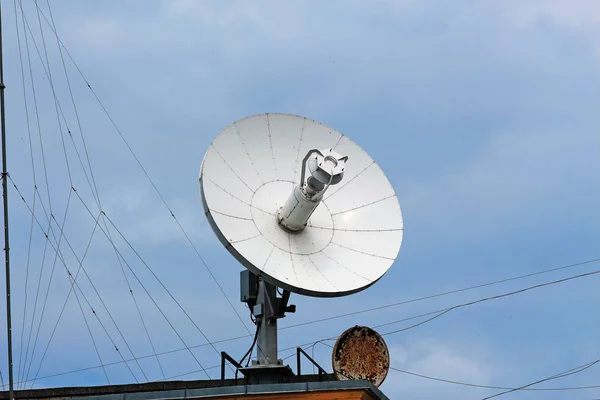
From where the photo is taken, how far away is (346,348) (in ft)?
91.5

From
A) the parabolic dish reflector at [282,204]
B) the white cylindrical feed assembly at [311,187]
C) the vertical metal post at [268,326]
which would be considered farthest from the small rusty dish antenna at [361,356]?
the white cylindrical feed assembly at [311,187]

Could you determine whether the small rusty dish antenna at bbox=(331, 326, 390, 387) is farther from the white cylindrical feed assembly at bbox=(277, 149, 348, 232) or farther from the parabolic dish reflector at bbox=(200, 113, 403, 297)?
the white cylindrical feed assembly at bbox=(277, 149, 348, 232)

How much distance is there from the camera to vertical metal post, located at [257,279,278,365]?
27953 mm

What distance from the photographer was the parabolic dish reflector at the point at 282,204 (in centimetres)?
2711

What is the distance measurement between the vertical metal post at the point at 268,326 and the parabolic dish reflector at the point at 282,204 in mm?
1258

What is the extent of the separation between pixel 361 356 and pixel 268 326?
2703mm

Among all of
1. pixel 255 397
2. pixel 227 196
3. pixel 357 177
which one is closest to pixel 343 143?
pixel 357 177

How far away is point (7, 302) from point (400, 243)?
1115 cm

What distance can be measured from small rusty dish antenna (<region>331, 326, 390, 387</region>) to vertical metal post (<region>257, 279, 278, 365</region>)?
5.61 feet

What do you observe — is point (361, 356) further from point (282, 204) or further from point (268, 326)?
point (282, 204)

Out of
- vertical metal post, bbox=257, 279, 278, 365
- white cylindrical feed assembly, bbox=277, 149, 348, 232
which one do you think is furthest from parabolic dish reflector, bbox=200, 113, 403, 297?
vertical metal post, bbox=257, 279, 278, 365

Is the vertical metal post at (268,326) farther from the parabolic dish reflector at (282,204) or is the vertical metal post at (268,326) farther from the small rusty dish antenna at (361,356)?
the small rusty dish antenna at (361,356)

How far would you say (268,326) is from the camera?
28125 mm

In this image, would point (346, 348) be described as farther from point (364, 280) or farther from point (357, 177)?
point (357, 177)
